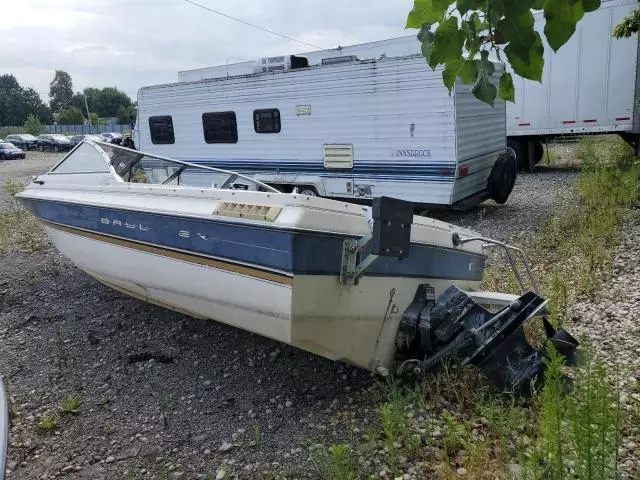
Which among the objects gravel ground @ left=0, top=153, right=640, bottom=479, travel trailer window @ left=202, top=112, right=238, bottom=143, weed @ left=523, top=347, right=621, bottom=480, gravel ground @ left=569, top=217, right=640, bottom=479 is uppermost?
travel trailer window @ left=202, top=112, right=238, bottom=143

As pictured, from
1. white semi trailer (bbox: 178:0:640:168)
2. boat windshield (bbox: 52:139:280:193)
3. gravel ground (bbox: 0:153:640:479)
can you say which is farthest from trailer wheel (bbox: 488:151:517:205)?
boat windshield (bbox: 52:139:280:193)

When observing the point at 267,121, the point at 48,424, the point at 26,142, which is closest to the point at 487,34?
the point at 48,424

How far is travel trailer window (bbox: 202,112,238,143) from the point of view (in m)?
10.7

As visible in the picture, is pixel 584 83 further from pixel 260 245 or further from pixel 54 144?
pixel 54 144

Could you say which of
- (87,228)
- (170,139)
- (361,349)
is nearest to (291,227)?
(361,349)

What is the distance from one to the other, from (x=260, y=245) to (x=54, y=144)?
39.4 metres

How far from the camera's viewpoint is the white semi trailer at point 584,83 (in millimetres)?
12273

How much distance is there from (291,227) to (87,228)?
2.59 metres

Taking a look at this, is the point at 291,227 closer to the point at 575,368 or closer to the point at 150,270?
the point at 150,270

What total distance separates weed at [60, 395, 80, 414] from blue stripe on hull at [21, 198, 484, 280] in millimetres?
1186

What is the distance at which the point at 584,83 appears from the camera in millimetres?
12891

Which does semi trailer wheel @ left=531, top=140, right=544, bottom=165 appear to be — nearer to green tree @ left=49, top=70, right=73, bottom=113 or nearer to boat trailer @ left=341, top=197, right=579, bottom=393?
boat trailer @ left=341, top=197, right=579, bottom=393

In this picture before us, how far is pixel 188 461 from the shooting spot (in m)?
3.32

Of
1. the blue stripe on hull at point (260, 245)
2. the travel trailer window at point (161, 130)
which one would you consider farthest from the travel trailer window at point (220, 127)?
the blue stripe on hull at point (260, 245)
